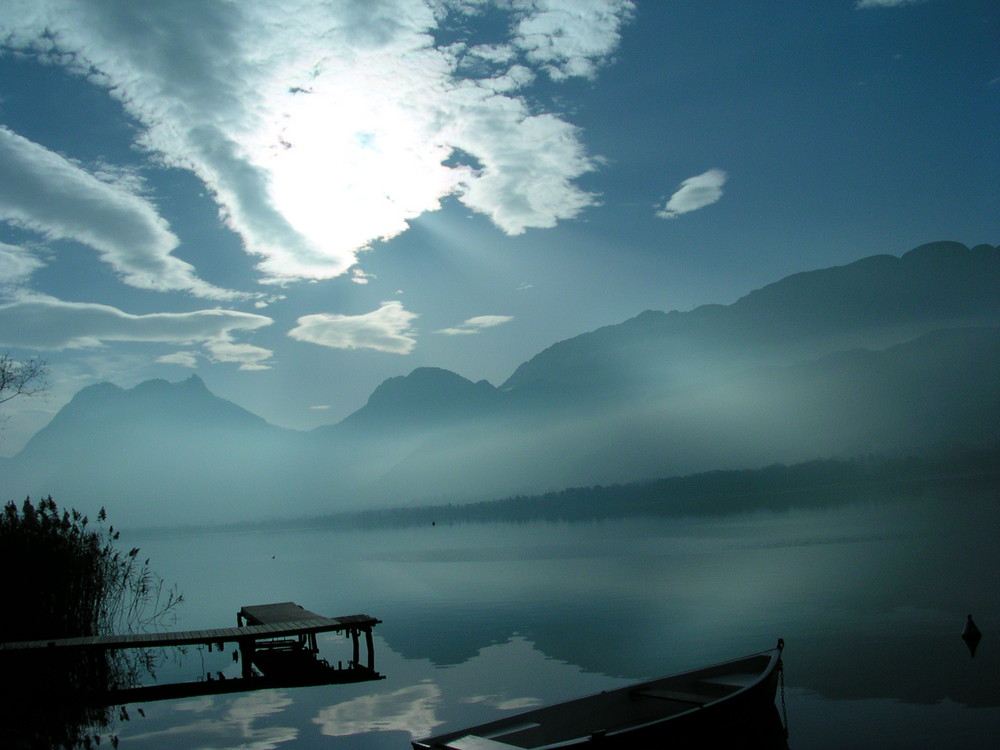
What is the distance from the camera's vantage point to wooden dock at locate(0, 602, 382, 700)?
58.0ft

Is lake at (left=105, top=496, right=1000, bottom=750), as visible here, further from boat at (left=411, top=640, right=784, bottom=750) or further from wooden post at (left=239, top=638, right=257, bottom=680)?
boat at (left=411, top=640, right=784, bottom=750)

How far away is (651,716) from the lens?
41.4 feet

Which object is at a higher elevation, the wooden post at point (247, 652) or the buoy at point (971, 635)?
the wooden post at point (247, 652)

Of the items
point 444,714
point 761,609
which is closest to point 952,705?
point 444,714

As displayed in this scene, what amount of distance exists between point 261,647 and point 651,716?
1642cm

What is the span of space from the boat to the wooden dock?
981cm

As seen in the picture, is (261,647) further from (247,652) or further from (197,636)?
(197,636)

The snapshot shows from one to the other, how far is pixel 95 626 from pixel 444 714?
11.6 metres

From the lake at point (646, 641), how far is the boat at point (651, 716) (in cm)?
179

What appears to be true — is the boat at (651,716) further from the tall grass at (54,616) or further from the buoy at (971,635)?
the buoy at (971,635)

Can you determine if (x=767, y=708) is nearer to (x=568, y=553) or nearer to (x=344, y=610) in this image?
(x=344, y=610)

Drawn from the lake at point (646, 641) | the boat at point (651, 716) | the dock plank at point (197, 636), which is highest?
the dock plank at point (197, 636)

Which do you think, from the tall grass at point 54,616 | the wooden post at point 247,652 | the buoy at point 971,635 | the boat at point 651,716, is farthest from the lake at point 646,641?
the boat at point 651,716

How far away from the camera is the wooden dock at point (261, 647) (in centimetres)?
1769
